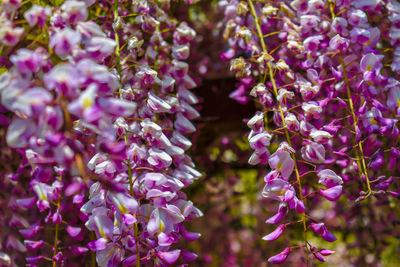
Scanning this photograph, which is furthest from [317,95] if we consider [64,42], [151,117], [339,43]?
[64,42]

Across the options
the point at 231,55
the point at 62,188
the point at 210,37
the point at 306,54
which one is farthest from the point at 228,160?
the point at 62,188

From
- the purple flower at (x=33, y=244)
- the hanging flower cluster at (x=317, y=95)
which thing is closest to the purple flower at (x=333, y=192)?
the hanging flower cluster at (x=317, y=95)

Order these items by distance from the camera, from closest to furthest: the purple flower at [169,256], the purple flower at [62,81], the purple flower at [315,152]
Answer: the purple flower at [62,81], the purple flower at [169,256], the purple flower at [315,152]

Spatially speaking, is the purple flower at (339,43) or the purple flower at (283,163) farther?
the purple flower at (339,43)

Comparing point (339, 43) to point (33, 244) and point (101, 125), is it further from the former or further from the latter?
point (33, 244)

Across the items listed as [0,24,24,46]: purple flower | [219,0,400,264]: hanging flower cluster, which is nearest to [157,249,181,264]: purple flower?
[219,0,400,264]: hanging flower cluster

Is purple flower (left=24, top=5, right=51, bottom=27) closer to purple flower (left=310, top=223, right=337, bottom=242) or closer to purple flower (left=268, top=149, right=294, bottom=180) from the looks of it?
purple flower (left=268, top=149, right=294, bottom=180)

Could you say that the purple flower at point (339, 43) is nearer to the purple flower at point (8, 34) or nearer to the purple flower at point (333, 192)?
the purple flower at point (333, 192)
